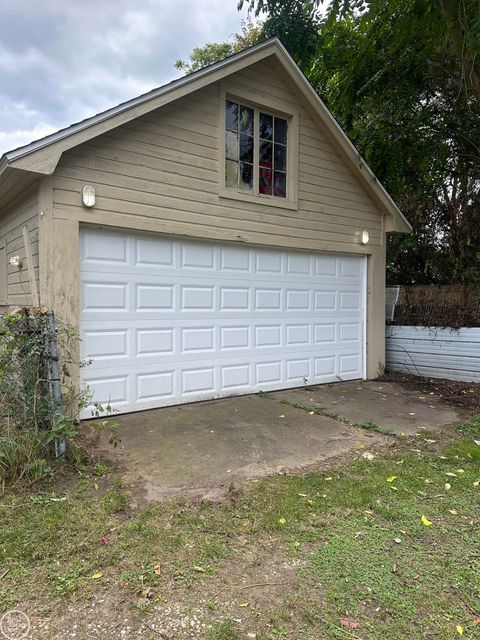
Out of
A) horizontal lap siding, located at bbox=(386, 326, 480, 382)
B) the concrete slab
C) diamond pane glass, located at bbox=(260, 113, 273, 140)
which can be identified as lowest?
the concrete slab

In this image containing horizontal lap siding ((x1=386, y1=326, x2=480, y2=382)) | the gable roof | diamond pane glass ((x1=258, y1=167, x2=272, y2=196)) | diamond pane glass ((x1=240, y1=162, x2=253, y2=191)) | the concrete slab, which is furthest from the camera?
horizontal lap siding ((x1=386, y1=326, x2=480, y2=382))

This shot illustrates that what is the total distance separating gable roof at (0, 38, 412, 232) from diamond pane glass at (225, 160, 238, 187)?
3.72 ft

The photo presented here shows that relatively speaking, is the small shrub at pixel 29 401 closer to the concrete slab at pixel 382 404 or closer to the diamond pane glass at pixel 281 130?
the concrete slab at pixel 382 404

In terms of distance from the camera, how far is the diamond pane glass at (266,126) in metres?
6.82

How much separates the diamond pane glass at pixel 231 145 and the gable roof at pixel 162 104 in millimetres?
794

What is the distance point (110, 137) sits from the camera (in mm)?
5258

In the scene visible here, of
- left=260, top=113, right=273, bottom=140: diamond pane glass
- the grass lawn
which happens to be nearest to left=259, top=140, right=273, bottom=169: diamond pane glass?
left=260, top=113, right=273, bottom=140: diamond pane glass

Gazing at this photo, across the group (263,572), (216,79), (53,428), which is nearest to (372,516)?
(263,572)

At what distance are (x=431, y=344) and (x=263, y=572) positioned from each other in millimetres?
→ 6905

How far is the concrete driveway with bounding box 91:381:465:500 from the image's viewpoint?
145 inches

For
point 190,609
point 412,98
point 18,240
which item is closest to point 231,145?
point 18,240

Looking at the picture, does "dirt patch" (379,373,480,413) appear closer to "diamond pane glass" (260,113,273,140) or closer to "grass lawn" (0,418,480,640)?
"grass lawn" (0,418,480,640)

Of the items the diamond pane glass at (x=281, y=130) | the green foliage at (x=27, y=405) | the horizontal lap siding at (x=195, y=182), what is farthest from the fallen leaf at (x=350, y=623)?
the diamond pane glass at (x=281, y=130)

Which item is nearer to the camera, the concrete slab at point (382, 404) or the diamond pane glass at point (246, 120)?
the concrete slab at point (382, 404)
